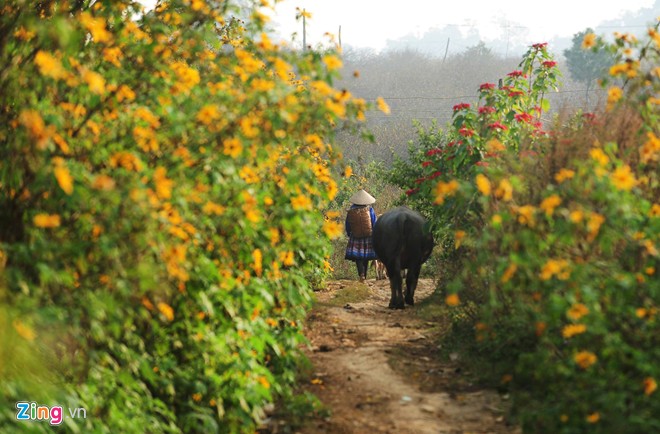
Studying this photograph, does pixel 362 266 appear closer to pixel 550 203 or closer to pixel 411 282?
pixel 411 282

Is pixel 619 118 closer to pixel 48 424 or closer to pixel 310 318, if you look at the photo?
pixel 310 318

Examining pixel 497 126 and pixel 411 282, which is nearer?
pixel 497 126

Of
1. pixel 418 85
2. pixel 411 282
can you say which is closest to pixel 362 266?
pixel 411 282

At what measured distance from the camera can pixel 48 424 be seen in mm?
4594

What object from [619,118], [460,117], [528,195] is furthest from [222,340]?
[460,117]

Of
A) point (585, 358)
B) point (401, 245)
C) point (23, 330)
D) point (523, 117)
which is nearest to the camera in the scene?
point (23, 330)

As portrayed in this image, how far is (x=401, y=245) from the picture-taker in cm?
1270

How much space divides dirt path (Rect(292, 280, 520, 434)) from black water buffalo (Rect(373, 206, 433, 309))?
1682 mm

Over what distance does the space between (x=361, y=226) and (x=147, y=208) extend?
1234 centimetres

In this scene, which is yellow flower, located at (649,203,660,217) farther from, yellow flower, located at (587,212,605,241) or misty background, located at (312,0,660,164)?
misty background, located at (312,0,660,164)

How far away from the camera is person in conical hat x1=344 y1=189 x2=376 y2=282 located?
16484 mm

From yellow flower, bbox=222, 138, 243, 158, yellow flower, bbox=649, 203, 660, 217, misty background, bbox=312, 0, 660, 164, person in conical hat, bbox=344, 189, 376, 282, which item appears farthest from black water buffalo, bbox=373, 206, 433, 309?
misty background, bbox=312, 0, 660, 164

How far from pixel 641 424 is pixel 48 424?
10.6ft

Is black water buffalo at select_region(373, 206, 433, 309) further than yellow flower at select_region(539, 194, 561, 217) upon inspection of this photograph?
Yes
